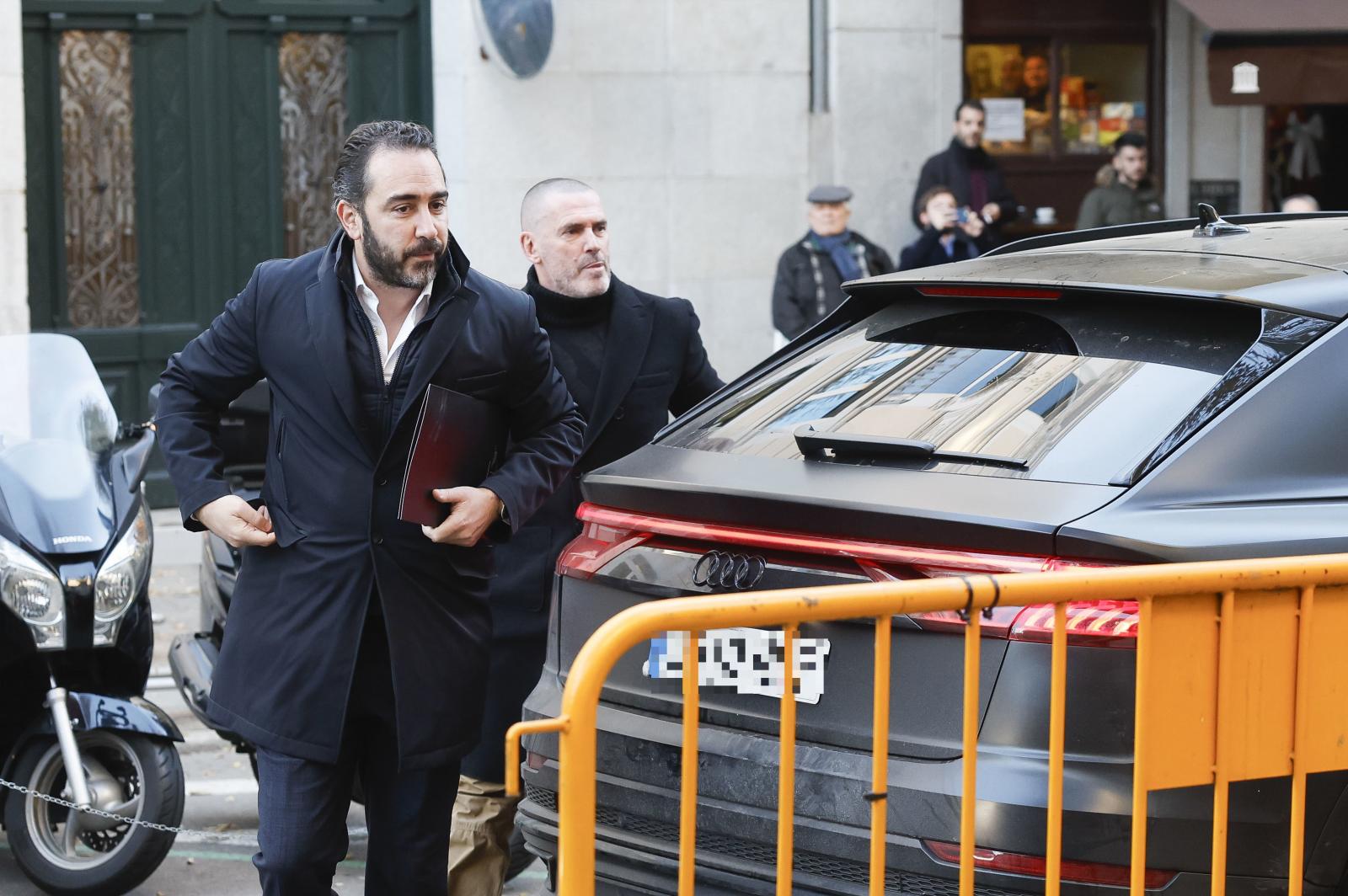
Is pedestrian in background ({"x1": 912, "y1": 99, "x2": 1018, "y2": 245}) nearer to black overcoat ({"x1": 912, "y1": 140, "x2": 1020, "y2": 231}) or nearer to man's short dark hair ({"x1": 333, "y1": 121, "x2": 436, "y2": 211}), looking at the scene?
Result: black overcoat ({"x1": 912, "y1": 140, "x2": 1020, "y2": 231})

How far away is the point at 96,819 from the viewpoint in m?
4.99

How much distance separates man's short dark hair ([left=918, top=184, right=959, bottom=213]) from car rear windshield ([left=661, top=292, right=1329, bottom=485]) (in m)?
7.33

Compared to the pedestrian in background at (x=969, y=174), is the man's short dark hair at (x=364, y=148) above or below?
below

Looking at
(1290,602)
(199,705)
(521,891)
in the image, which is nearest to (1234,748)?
(1290,602)

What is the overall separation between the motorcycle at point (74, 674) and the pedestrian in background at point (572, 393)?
0.90m

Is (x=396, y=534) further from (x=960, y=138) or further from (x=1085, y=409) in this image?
(x=960, y=138)

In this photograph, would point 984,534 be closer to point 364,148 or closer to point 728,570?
point 728,570

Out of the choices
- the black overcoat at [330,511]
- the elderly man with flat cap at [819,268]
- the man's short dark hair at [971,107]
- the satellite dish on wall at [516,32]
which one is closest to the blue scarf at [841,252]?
the elderly man with flat cap at [819,268]

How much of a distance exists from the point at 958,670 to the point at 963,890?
1.24ft

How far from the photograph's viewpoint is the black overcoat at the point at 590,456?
480cm

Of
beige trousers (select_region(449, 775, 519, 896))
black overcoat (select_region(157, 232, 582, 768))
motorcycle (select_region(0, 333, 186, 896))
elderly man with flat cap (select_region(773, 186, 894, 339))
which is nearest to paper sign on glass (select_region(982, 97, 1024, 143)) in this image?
elderly man with flat cap (select_region(773, 186, 894, 339))

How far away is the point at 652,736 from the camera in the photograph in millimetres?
3615

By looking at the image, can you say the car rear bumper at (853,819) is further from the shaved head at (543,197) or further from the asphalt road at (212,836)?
the shaved head at (543,197)

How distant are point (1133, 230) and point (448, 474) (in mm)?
1984
